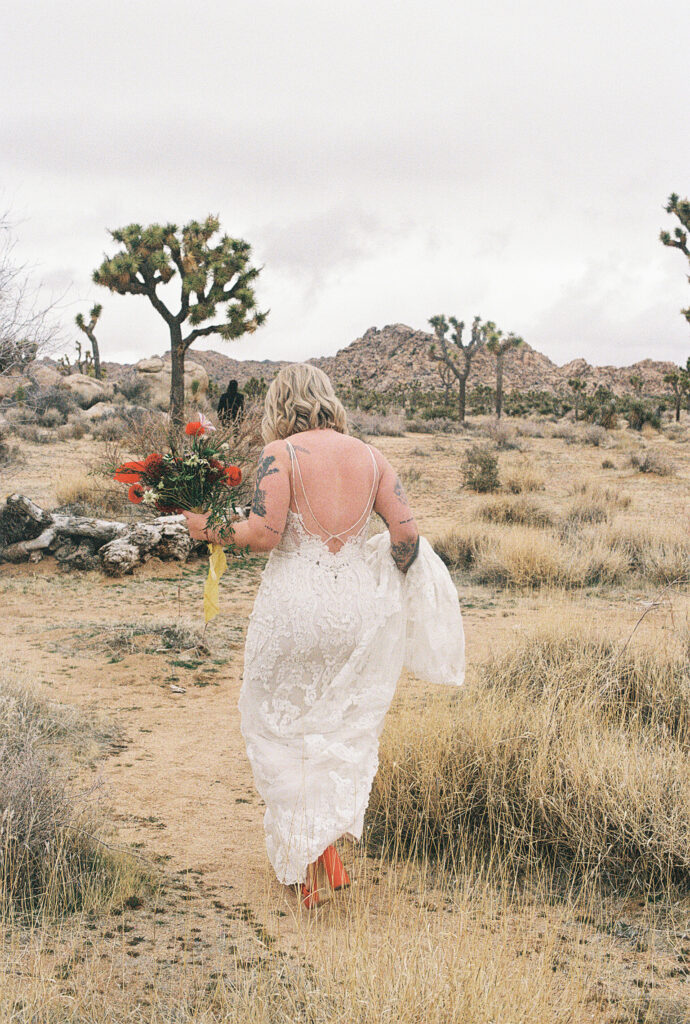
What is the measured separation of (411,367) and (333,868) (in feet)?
263

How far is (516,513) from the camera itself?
1259 cm

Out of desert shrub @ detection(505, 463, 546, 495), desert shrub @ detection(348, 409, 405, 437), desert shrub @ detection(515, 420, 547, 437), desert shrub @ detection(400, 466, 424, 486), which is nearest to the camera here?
desert shrub @ detection(505, 463, 546, 495)

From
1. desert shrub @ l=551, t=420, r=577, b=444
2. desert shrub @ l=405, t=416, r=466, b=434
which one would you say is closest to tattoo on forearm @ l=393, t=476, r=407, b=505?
desert shrub @ l=551, t=420, r=577, b=444

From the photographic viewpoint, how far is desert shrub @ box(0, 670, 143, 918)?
2.89 metres

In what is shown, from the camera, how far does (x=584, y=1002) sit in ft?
7.89

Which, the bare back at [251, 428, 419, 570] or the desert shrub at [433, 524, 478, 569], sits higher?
the bare back at [251, 428, 419, 570]

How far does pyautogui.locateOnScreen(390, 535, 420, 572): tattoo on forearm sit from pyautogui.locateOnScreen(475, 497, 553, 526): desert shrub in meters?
9.36

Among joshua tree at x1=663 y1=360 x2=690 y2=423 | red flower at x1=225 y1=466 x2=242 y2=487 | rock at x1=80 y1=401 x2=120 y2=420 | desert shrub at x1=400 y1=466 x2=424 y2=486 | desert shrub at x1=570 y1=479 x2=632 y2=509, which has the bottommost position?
desert shrub at x1=570 y1=479 x2=632 y2=509

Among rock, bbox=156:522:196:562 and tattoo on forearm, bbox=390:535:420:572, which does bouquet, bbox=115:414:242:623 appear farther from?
rock, bbox=156:522:196:562

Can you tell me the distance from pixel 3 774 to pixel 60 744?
4.49 ft

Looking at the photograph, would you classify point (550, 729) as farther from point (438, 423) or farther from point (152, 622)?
point (438, 423)

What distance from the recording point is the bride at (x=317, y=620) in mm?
3094

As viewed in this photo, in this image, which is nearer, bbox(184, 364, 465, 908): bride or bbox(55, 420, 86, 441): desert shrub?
bbox(184, 364, 465, 908): bride

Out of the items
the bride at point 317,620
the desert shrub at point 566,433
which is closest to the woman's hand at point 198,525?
the bride at point 317,620
